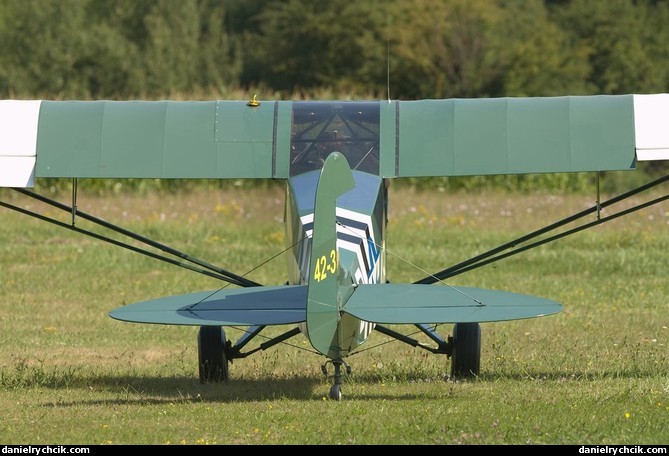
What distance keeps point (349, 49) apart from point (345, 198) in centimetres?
3949

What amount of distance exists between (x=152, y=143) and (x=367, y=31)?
37696 mm

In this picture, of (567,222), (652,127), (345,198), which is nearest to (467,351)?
(567,222)

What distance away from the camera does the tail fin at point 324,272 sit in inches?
330

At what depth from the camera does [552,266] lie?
18.2 m

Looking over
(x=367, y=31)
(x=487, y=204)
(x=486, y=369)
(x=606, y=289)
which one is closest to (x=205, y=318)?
(x=486, y=369)

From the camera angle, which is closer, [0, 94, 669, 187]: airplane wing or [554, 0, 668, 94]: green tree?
[0, 94, 669, 187]: airplane wing

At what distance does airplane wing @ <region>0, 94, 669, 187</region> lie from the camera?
10.9 meters

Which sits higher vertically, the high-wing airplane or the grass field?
the high-wing airplane

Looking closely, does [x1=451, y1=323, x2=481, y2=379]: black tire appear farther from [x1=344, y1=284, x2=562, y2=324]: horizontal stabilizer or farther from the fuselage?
[x1=344, y1=284, x2=562, y2=324]: horizontal stabilizer

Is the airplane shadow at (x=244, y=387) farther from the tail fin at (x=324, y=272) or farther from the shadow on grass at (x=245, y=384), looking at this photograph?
the tail fin at (x=324, y=272)

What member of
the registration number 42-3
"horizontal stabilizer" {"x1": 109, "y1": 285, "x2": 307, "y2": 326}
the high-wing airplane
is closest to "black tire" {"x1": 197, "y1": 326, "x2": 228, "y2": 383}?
Result: the high-wing airplane

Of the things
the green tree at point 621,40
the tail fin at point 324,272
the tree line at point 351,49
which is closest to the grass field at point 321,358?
the tail fin at point 324,272

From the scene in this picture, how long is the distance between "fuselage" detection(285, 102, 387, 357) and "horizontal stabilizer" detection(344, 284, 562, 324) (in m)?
0.20

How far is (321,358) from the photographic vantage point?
12219mm
